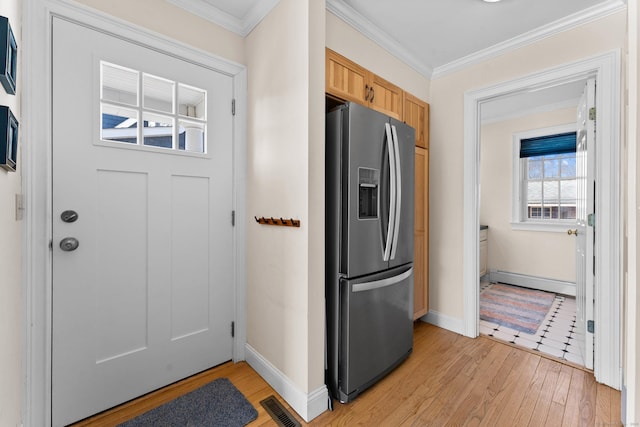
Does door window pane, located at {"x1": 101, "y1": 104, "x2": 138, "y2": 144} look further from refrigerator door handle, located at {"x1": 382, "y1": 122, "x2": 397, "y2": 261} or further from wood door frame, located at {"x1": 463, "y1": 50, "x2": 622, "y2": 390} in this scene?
wood door frame, located at {"x1": 463, "y1": 50, "x2": 622, "y2": 390}

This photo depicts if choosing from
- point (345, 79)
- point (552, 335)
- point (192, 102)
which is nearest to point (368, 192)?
point (345, 79)

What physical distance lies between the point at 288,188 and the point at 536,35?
2.28m

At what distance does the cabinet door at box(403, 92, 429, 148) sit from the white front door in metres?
1.53

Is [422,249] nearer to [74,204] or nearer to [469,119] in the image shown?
[469,119]

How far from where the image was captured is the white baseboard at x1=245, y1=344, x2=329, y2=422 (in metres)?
1.55

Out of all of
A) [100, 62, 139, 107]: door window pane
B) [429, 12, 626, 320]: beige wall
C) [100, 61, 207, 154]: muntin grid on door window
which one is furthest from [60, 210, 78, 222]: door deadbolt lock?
[429, 12, 626, 320]: beige wall

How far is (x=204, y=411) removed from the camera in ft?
5.20

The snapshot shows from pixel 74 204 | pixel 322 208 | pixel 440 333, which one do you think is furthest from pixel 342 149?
pixel 440 333

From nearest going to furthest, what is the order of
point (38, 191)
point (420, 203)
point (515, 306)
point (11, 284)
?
point (11, 284) < point (38, 191) < point (420, 203) < point (515, 306)

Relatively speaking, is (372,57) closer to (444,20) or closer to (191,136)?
(444,20)

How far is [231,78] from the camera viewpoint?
6.70 feet

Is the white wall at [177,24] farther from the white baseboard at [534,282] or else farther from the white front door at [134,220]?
the white baseboard at [534,282]

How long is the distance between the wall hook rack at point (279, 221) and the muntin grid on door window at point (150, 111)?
0.62 meters

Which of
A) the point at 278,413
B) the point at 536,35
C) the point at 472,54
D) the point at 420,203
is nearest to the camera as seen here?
the point at 278,413
